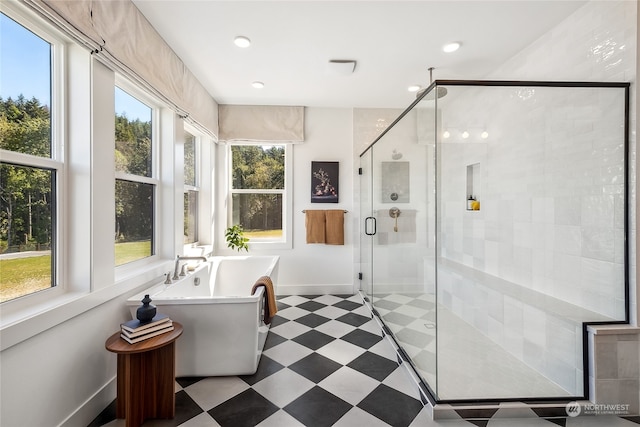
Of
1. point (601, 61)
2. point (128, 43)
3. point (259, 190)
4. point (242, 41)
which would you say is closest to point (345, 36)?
point (242, 41)

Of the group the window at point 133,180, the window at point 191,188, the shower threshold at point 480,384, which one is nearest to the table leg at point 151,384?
the window at point 133,180

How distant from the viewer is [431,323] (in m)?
1.79

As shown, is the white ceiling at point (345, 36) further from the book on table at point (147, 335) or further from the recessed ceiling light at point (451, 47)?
the book on table at point (147, 335)

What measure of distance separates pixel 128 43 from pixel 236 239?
219 centimetres

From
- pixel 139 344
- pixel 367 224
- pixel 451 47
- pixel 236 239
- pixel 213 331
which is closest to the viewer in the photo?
pixel 139 344

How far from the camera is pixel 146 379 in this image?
4.86 feet

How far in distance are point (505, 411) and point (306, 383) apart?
3.77ft

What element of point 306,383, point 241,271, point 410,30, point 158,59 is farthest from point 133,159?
point 410,30

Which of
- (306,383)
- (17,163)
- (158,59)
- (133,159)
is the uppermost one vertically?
(158,59)

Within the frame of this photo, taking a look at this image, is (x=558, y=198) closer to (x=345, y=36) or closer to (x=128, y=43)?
(x=345, y=36)

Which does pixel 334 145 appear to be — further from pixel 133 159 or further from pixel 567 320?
pixel 567 320

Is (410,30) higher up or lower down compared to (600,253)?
higher up

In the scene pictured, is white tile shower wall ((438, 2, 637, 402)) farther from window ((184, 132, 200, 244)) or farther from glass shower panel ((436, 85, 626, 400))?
window ((184, 132, 200, 244))

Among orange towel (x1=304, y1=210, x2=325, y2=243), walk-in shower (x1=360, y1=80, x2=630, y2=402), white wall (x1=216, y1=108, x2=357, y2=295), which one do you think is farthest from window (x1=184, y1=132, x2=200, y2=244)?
walk-in shower (x1=360, y1=80, x2=630, y2=402)
